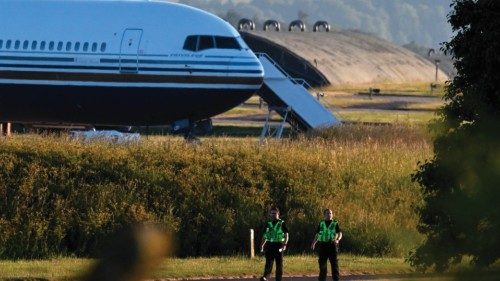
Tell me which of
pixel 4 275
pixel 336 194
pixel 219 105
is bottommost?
pixel 4 275

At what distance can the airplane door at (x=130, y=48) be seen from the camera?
48531 mm

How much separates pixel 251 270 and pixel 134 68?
2071 centimetres

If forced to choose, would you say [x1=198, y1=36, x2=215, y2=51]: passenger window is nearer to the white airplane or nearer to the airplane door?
the white airplane

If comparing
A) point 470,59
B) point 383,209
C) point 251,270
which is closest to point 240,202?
point 383,209

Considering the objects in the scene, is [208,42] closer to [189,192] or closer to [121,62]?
[121,62]

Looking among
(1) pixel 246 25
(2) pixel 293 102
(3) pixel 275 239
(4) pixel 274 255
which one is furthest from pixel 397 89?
(3) pixel 275 239

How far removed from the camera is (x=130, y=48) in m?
48.7

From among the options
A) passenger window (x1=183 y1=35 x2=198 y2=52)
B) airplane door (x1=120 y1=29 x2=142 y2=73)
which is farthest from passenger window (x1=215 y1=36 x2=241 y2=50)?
airplane door (x1=120 y1=29 x2=142 y2=73)

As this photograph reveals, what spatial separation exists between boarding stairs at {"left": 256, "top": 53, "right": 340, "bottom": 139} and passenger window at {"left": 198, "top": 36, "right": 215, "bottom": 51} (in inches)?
399

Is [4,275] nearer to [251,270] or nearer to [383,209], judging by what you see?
[251,270]

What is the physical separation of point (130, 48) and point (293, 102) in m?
12.8

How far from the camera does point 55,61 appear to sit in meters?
49.5

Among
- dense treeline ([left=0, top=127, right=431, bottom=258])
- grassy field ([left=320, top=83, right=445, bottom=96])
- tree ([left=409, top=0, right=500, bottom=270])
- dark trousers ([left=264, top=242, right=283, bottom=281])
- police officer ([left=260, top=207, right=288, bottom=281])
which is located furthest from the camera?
grassy field ([left=320, top=83, right=445, bottom=96])

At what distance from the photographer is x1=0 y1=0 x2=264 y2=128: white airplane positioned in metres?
48.6
